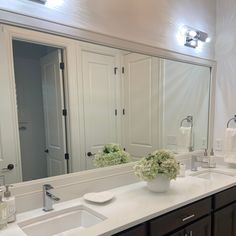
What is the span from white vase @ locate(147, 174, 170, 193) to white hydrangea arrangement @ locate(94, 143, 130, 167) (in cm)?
34

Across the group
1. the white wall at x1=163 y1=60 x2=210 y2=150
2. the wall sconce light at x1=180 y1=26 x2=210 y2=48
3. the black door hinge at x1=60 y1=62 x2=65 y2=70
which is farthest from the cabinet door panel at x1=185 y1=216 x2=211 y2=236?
the wall sconce light at x1=180 y1=26 x2=210 y2=48

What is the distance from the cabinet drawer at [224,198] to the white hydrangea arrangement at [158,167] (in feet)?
1.37

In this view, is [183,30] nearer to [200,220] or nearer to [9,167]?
[200,220]

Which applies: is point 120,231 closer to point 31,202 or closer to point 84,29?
point 31,202

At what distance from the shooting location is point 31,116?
56.1 inches

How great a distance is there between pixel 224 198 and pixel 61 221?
124cm

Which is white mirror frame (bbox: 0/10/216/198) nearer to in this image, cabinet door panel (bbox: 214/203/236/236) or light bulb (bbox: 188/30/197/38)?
light bulb (bbox: 188/30/197/38)

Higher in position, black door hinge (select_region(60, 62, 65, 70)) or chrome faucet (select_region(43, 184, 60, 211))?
black door hinge (select_region(60, 62, 65, 70))

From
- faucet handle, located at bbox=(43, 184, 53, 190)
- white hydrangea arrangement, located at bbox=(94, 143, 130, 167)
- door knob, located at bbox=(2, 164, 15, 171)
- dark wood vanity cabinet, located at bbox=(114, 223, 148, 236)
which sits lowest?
dark wood vanity cabinet, located at bbox=(114, 223, 148, 236)

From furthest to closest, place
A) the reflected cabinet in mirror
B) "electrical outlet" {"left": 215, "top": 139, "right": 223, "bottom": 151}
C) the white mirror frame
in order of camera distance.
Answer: "electrical outlet" {"left": 215, "top": 139, "right": 223, "bottom": 151}, the reflected cabinet in mirror, the white mirror frame

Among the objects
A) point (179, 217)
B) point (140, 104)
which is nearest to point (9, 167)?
point (179, 217)

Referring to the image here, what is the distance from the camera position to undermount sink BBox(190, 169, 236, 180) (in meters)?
2.12

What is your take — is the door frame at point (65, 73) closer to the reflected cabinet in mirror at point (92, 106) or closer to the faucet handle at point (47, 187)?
the reflected cabinet in mirror at point (92, 106)

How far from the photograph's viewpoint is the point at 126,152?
1.88m
